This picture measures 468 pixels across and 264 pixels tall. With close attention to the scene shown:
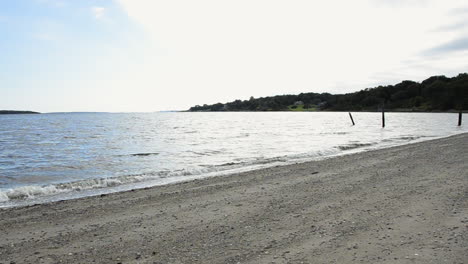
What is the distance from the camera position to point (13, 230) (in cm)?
613

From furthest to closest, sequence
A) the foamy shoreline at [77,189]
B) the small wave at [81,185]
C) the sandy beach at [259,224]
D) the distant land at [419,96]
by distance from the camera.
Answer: the distant land at [419,96]
the small wave at [81,185]
the foamy shoreline at [77,189]
the sandy beach at [259,224]

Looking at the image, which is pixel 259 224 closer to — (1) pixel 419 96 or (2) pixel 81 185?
(2) pixel 81 185

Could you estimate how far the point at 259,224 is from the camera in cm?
584

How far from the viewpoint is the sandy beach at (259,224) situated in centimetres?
453

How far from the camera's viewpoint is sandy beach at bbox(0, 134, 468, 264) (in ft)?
14.8

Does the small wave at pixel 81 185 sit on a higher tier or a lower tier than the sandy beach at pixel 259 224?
lower

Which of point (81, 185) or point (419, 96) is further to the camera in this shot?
point (419, 96)

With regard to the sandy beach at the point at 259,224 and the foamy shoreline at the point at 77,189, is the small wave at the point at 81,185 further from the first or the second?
the sandy beach at the point at 259,224

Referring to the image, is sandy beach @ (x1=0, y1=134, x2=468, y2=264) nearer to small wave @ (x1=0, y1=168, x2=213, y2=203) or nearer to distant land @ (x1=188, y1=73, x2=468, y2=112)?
small wave @ (x1=0, y1=168, x2=213, y2=203)

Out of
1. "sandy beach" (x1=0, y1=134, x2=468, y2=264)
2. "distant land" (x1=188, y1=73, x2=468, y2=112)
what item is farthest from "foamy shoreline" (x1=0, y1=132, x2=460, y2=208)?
"distant land" (x1=188, y1=73, x2=468, y2=112)

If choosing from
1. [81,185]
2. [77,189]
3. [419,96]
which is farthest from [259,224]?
[419,96]

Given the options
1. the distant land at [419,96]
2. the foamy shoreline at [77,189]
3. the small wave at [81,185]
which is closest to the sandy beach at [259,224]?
the foamy shoreline at [77,189]

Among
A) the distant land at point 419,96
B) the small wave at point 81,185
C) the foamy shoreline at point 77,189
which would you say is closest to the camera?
the foamy shoreline at point 77,189

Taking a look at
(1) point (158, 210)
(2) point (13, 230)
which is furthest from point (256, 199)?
(2) point (13, 230)
